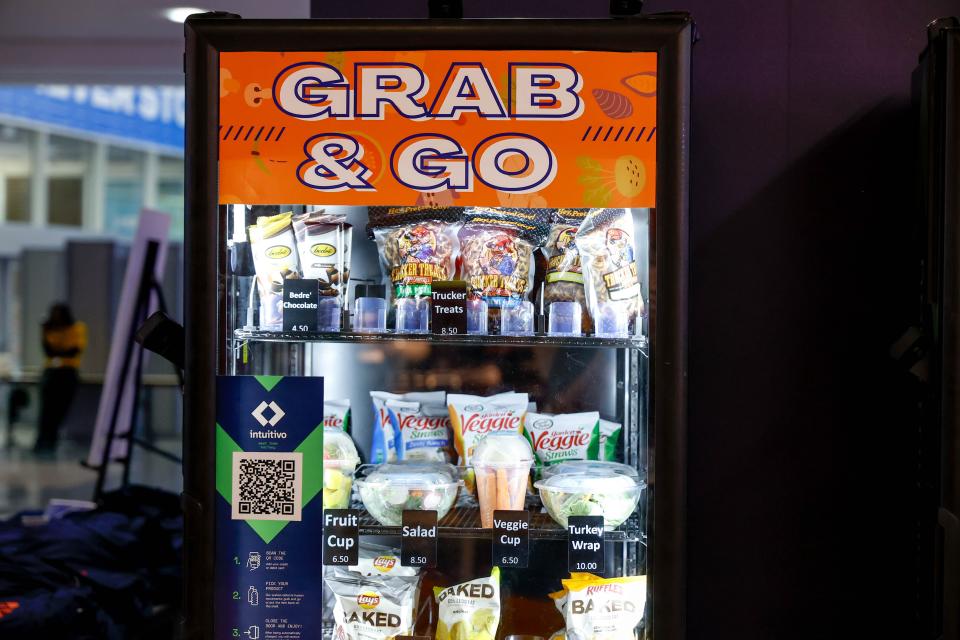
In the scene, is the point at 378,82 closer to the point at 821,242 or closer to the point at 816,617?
the point at 821,242

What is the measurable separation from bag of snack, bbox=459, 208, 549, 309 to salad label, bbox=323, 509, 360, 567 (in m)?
0.53

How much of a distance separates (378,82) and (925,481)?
135 centimetres

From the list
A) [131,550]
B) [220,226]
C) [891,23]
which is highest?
[891,23]

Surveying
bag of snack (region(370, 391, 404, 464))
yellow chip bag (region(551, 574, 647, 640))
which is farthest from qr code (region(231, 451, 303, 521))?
yellow chip bag (region(551, 574, 647, 640))

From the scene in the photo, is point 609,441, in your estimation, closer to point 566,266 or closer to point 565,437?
point 565,437

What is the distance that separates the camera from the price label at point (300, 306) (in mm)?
1720

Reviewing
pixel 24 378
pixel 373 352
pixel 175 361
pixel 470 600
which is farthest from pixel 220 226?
pixel 24 378

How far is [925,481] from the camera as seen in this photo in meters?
1.65

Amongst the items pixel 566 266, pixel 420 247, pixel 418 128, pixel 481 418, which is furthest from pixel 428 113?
pixel 481 418

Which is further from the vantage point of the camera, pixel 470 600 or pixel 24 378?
pixel 24 378

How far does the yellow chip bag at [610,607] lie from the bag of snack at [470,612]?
0.61 ft

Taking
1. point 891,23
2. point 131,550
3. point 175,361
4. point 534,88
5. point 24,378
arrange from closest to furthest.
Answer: point 534,88
point 175,361
point 891,23
point 131,550
point 24,378

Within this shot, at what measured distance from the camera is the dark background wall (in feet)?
6.72

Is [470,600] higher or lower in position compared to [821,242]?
lower
